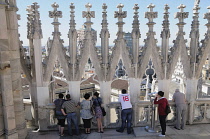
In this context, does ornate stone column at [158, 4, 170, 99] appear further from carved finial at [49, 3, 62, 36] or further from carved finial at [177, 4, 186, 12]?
carved finial at [49, 3, 62, 36]

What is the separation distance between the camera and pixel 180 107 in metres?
6.52

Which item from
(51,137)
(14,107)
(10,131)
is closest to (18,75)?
(14,107)

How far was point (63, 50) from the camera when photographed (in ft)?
21.1

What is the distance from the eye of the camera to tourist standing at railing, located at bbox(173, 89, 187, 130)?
6.47 metres

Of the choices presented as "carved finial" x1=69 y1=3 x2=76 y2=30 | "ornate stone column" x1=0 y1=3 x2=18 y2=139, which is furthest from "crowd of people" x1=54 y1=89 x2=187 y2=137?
"carved finial" x1=69 y1=3 x2=76 y2=30

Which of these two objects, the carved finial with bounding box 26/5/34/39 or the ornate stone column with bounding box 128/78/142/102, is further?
the ornate stone column with bounding box 128/78/142/102

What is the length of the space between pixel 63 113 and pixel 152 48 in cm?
360

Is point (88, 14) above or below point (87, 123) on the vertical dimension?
above

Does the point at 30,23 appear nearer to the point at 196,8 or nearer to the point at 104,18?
the point at 104,18

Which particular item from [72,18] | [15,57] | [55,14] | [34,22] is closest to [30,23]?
[34,22]

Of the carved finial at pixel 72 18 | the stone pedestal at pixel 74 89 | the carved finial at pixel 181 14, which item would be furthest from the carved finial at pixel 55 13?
the carved finial at pixel 181 14

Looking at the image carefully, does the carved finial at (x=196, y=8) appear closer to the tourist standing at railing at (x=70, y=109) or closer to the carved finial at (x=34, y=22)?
the tourist standing at railing at (x=70, y=109)

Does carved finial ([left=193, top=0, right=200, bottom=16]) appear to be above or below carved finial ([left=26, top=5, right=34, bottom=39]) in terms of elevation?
above

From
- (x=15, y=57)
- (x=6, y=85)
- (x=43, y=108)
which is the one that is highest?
(x=15, y=57)
